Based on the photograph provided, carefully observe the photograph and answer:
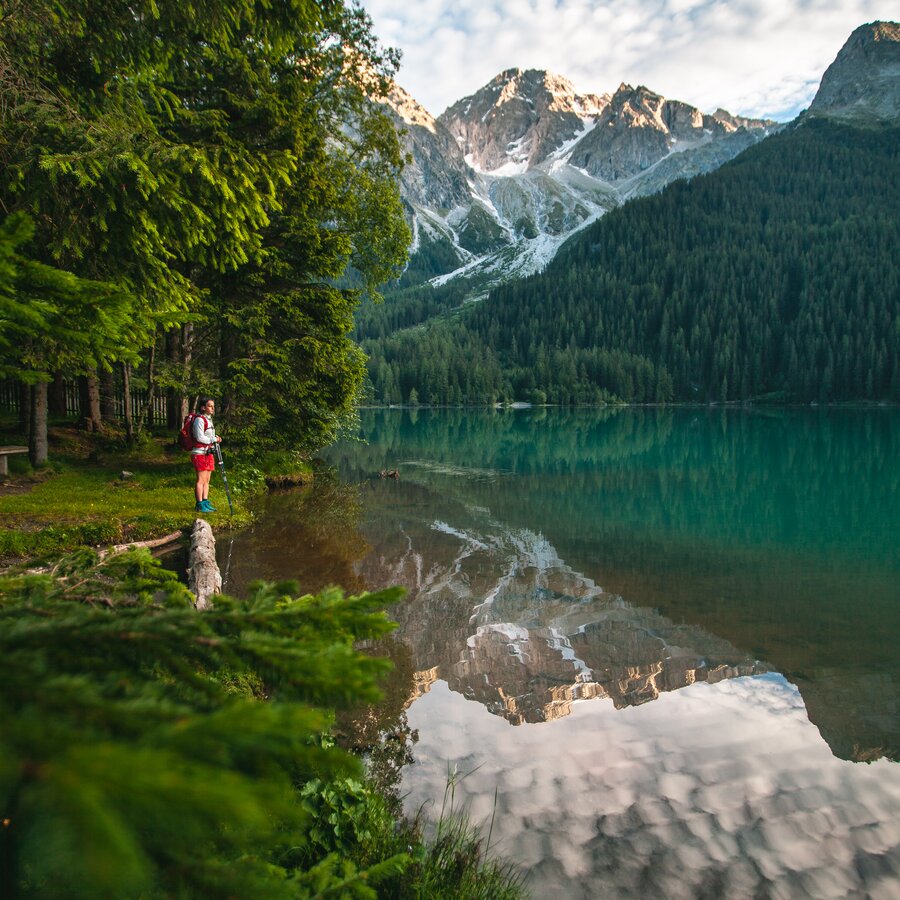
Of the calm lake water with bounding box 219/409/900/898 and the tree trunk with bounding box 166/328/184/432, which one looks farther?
the tree trunk with bounding box 166/328/184/432

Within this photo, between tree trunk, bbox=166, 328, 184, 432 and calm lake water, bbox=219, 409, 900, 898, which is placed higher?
tree trunk, bbox=166, 328, 184, 432

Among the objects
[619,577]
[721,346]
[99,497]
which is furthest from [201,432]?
[721,346]

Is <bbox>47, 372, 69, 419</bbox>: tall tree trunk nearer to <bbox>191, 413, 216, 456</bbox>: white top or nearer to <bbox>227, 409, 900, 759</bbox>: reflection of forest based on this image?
<bbox>227, 409, 900, 759</bbox>: reflection of forest

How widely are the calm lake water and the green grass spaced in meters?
1.71

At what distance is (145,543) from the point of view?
38.9ft

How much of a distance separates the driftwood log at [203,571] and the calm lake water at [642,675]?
3.12 ft

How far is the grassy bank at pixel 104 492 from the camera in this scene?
1135 centimetres

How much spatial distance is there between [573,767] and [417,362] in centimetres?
15859

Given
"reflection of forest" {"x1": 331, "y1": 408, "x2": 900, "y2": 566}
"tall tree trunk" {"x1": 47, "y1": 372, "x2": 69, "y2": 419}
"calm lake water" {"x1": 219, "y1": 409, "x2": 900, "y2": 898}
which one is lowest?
"calm lake water" {"x1": 219, "y1": 409, "x2": 900, "y2": 898}

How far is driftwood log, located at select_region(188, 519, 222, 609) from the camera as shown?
8.71 m

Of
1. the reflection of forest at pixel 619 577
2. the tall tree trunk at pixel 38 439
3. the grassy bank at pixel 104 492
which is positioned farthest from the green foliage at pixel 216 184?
the reflection of forest at pixel 619 577

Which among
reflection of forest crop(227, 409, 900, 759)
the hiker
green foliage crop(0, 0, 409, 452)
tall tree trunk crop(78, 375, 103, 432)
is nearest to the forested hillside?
tall tree trunk crop(78, 375, 103, 432)

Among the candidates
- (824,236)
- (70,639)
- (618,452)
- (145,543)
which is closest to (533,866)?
(70,639)

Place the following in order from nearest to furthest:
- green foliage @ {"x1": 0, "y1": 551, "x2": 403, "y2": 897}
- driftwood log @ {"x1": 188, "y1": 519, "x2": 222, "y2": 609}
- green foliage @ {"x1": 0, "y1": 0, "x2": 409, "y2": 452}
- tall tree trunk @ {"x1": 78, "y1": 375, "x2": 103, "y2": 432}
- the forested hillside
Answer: green foliage @ {"x1": 0, "y1": 551, "x2": 403, "y2": 897} → green foliage @ {"x1": 0, "y1": 0, "x2": 409, "y2": 452} → driftwood log @ {"x1": 188, "y1": 519, "x2": 222, "y2": 609} → tall tree trunk @ {"x1": 78, "y1": 375, "x2": 103, "y2": 432} → the forested hillside
